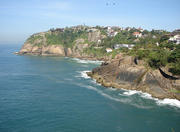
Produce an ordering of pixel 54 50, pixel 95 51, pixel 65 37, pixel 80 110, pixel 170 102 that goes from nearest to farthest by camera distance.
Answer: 1. pixel 80 110
2. pixel 170 102
3. pixel 95 51
4. pixel 54 50
5. pixel 65 37

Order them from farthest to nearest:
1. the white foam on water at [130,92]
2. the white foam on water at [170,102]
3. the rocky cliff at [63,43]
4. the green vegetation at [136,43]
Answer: the rocky cliff at [63,43], the green vegetation at [136,43], the white foam on water at [130,92], the white foam on water at [170,102]

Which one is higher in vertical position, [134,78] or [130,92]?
[134,78]

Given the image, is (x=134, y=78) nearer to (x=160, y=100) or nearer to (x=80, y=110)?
(x=160, y=100)

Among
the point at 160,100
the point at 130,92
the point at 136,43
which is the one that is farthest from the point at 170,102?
the point at 136,43

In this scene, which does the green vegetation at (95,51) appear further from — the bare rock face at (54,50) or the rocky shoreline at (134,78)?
the rocky shoreline at (134,78)

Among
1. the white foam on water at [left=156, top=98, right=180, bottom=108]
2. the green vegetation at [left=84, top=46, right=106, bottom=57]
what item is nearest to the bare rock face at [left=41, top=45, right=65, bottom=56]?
the green vegetation at [left=84, top=46, right=106, bottom=57]

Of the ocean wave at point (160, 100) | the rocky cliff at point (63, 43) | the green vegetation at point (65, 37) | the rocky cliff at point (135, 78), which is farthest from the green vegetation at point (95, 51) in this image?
the ocean wave at point (160, 100)

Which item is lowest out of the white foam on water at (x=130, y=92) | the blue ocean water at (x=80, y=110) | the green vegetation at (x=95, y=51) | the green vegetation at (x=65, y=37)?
the blue ocean water at (x=80, y=110)

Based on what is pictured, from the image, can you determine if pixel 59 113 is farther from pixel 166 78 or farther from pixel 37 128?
pixel 166 78
